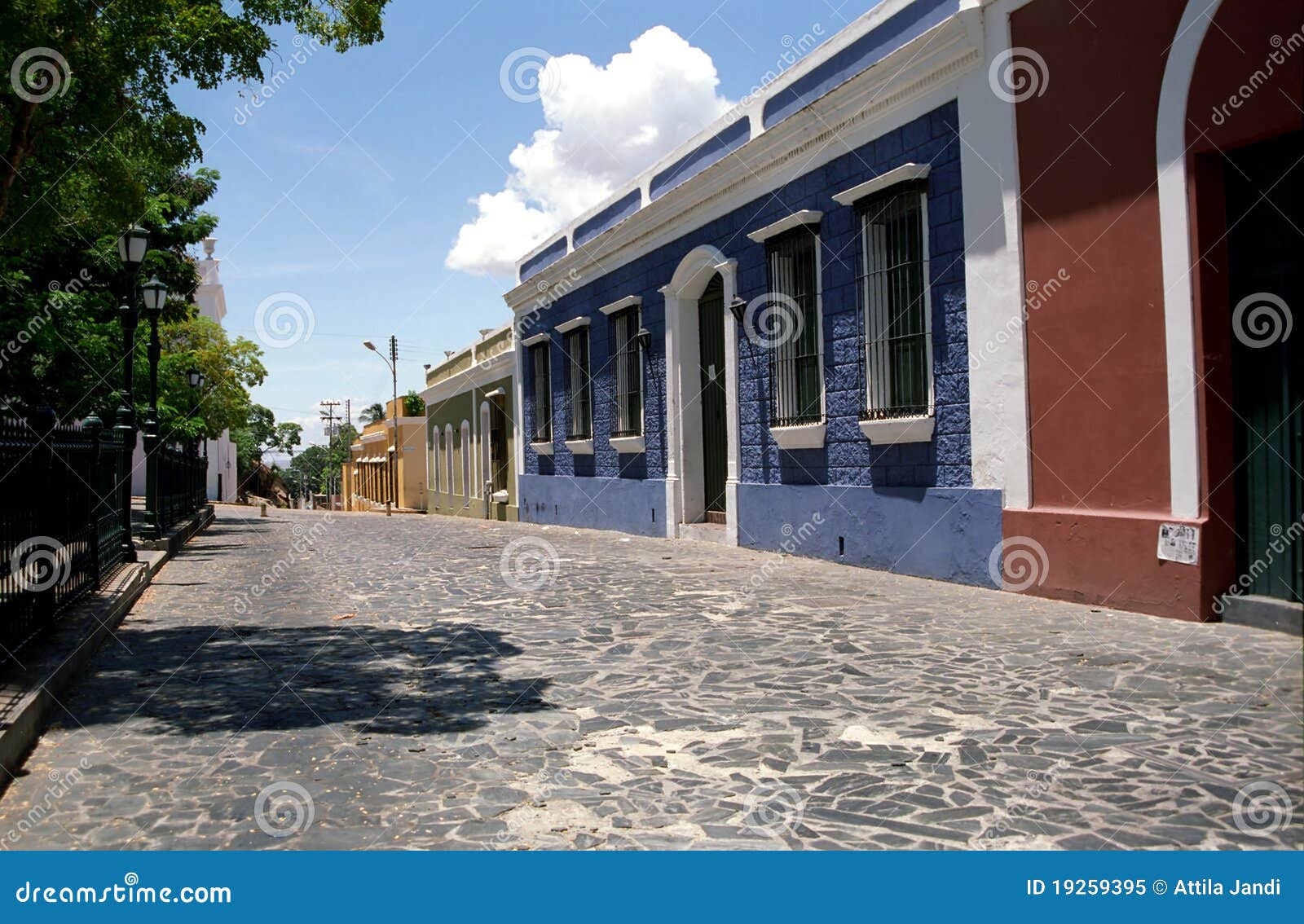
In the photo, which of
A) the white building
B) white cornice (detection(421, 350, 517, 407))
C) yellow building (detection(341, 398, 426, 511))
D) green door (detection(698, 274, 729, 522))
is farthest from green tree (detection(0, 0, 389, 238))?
the white building

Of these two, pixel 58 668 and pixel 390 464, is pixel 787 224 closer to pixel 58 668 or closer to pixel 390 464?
pixel 58 668

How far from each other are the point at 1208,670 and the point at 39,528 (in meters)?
7.06

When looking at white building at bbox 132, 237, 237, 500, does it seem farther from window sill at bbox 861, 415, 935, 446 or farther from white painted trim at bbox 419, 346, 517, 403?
window sill at bbox 861, 415, 935, 446

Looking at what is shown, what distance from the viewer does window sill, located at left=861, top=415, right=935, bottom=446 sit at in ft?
31.3

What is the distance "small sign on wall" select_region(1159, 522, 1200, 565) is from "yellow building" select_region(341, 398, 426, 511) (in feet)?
110

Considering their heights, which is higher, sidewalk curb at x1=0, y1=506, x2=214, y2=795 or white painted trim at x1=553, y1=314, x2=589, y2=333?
white painted trim at x1=553, y1=314, x2=589, y2=333

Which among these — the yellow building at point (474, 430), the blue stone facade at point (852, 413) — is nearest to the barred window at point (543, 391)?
the yellow building at point (474, 430)

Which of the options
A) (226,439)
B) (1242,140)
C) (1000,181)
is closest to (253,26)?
(1000,181)

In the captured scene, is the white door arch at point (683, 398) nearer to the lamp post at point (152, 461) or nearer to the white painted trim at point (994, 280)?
the white painted trim at point (994, 280)

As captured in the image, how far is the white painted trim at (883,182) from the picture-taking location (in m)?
9.48

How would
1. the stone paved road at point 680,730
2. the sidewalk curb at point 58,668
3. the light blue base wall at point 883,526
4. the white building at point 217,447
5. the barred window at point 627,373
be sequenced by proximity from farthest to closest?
1. the white building at point 217,447
2. the barred window at point 627,373
3. the light blue base wall at point 883,526
4. the sidewalk curb at point 58,668
5. the stone paved road at point 680,730

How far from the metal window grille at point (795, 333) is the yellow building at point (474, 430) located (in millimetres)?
11393

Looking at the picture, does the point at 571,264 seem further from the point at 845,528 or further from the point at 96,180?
the point at 96,180

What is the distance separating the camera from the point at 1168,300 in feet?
23.0
